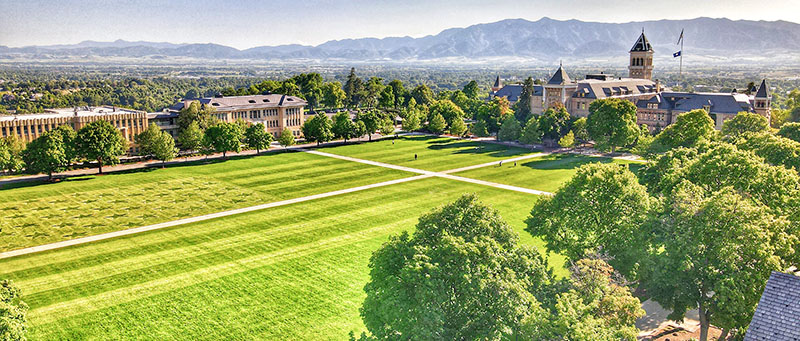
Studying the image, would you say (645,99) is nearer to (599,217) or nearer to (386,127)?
(386,127)

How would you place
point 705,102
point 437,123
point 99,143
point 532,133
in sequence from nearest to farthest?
point 99,143 → point 532,133 → point 705,102 → point 437,123

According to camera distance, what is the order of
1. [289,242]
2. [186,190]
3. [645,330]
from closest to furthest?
1. [645,330]
2. [289,242]
3. [186,190]

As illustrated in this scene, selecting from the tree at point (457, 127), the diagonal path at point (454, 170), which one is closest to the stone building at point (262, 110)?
the diagonal path at point (454, 170)

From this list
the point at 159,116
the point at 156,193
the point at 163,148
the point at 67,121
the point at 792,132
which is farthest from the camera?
the point at 159,116

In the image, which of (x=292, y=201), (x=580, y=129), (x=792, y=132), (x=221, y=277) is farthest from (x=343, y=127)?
(x=792, y=132)

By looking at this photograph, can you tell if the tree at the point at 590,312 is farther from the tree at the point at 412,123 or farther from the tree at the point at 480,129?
the tree at the point at 412,123

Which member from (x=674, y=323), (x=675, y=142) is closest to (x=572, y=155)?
(x=675, y=142)

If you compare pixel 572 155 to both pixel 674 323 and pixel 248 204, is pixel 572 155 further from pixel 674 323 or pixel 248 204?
pixel 674 323
